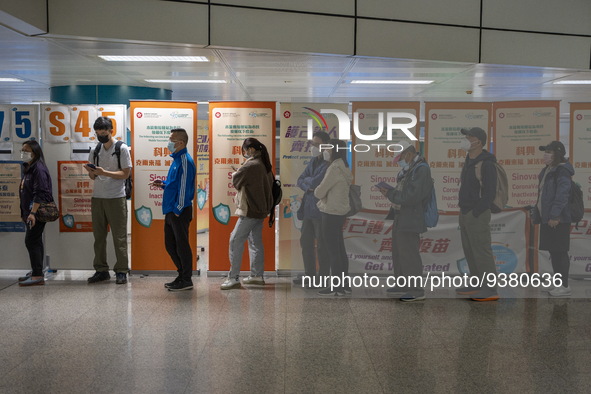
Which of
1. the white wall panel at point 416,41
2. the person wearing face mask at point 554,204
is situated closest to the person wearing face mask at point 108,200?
the white wall panel at point 416,41

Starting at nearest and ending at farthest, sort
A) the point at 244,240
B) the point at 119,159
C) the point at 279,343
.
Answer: the point at 279,343, the point at 244,240, the point at 119,159

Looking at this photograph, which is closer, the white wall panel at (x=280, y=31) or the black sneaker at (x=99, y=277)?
the white wall panel at (x=280, y=31)

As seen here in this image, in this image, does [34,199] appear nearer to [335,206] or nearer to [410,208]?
[335,206]

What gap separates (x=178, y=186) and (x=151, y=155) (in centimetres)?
84

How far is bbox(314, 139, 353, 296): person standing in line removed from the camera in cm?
598

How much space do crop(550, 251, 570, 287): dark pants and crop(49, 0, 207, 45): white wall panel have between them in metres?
4.12

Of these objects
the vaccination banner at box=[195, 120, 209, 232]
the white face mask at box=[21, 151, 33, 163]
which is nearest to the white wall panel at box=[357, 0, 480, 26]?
the white face mask at box=[21, 151, 33, 163]

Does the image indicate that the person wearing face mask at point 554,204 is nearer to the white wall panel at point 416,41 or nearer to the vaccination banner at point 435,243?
the vaccination banner at point 435,243

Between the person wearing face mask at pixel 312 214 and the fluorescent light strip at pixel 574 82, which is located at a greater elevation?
the fluorescent light strip at pixel 574 82

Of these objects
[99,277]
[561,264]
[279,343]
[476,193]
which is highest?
[476,193]

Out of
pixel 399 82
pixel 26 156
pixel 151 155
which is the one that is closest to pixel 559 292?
pixel 399 82

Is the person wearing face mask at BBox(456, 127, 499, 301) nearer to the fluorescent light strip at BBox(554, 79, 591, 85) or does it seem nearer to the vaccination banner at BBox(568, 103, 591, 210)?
the vaccination banner at BBox(568, 103, 591, 210)

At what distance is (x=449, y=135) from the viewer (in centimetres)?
599

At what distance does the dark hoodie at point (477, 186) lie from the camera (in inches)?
235
